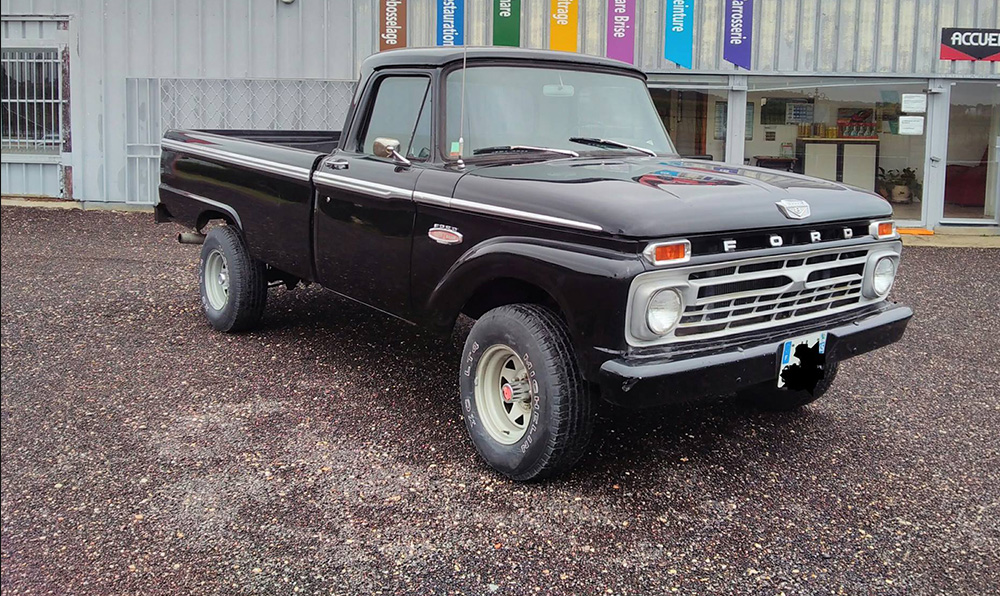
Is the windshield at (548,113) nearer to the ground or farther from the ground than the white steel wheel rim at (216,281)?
farther from the ground

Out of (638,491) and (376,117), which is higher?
(376,117)

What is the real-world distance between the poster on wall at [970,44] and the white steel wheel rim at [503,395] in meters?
11.3

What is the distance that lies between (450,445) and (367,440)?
42 cm

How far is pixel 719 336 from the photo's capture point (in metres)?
3.78

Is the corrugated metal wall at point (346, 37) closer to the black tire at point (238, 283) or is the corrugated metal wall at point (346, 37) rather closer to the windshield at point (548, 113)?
the black tire at point (238, 283)

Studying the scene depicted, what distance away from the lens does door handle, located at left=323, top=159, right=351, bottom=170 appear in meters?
5.05

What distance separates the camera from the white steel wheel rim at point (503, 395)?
13.2ft

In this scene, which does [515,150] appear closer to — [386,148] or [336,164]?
[386,148]

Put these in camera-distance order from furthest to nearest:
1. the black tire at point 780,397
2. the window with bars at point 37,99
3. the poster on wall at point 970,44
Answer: the window with bars at point 37,99 < the poster on wall at point 970,44 < the black tire at point 780,397

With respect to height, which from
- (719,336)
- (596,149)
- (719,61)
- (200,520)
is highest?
(719,61)

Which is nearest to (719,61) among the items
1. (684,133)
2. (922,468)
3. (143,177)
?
(684,133)

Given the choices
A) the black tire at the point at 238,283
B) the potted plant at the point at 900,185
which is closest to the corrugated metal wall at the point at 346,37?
the potted plant at the point at 900,185

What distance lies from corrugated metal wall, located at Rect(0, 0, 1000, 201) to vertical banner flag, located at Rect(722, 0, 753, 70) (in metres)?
0.12

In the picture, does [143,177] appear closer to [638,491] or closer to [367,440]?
[367,440]
